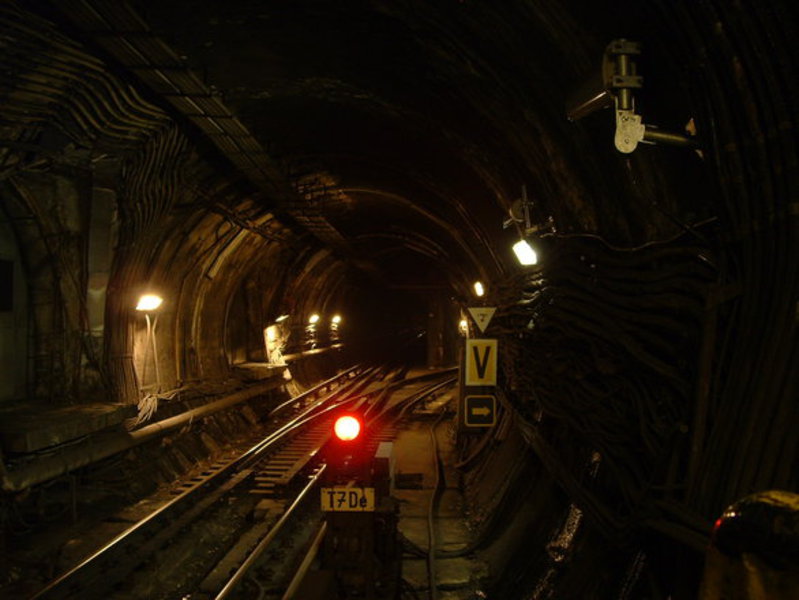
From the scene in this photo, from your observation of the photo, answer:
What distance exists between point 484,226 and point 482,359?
10.3 ft

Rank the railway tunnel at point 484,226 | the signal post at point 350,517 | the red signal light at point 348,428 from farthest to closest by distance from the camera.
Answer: the signal post at point 350,517
the red signal light at point 348,428
the railway tunnel at point 484,226

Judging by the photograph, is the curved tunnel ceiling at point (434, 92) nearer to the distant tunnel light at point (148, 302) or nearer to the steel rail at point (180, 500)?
the distant tunnel light at point (148, 302)

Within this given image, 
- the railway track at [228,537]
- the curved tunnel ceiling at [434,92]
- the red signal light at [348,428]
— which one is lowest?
the railway track at [228,537]

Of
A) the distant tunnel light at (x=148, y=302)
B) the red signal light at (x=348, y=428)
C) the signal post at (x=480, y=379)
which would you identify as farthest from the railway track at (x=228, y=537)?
the distant tunnel light at (x=148, y=302)

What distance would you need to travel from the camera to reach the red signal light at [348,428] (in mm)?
4148

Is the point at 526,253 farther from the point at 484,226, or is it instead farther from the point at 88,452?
the point at 88,452

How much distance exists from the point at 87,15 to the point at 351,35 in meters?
2.36

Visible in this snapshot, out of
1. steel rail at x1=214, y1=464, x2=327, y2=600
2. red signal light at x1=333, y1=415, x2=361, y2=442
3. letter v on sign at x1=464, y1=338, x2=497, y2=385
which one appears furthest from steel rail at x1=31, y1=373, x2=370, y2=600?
letter v on sign at x1=464, y1=338, x2=497, y2=385

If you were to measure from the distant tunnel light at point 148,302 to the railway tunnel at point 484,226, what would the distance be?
0.19 meters

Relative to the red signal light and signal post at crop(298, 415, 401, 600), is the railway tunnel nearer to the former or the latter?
signal post at crop(298, 415, 401, 600)

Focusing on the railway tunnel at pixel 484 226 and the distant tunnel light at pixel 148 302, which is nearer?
the railway tunnel at pixel 484 226

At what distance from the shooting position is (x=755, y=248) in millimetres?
2918

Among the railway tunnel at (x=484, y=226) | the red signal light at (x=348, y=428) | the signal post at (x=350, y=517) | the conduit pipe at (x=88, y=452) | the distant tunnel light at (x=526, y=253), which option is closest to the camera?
the railway tunnel at (x=484, y=226)

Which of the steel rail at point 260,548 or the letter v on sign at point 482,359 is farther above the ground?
the letter v on sign at point 482,359
